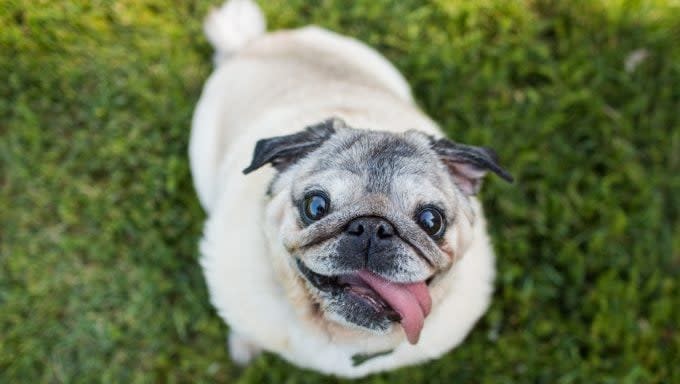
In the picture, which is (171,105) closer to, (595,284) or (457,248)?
(457,248)

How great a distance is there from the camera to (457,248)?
2688mm

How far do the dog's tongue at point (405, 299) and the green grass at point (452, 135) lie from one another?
5.50ft

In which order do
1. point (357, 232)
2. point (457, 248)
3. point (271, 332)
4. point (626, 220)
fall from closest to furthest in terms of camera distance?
point (357, 232), point (457, 248), point (271, 332), point (626, 220)

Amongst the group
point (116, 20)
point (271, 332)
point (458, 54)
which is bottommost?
point (271, 332)

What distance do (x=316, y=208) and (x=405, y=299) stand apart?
53 cm

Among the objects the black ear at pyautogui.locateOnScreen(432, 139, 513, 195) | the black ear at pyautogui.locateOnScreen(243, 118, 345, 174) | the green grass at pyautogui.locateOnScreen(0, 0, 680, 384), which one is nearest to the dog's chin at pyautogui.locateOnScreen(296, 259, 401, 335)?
the black ear at pyautogui.locateOnScreen(243, 118, 345, 174)

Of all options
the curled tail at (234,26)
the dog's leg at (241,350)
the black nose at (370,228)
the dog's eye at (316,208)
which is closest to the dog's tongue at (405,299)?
the black nose at (370,228)

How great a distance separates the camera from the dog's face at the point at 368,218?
236 centimetres

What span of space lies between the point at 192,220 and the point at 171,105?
979 millimetres

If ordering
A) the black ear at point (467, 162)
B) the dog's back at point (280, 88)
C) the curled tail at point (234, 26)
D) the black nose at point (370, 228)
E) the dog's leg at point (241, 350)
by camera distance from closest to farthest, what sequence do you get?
the black nose at point (370, 228)
the black ear at point (467, 162)
the dog's back at point (280, 88)
the dog's leg at point (241, 350)
the curled tail at point (234, 26)

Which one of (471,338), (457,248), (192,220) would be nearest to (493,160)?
(457,248)

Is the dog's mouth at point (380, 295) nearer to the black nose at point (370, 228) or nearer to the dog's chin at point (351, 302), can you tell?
the dog's chin at point (351, 302)

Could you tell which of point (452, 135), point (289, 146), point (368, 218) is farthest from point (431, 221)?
point (452, 135)

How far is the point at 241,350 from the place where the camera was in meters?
4.03
